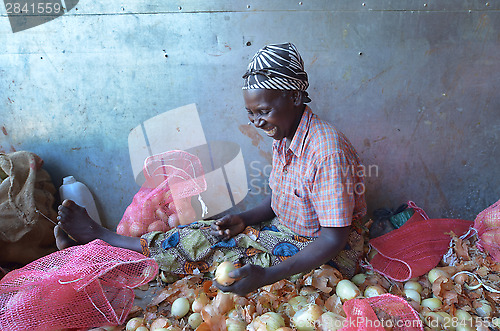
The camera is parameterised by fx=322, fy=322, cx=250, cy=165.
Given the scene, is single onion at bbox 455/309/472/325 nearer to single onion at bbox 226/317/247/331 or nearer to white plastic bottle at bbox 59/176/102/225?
single onion at bbox 226/317/247/331

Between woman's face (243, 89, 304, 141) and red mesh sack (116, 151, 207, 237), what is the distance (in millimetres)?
1035

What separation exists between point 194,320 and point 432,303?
1.29 m

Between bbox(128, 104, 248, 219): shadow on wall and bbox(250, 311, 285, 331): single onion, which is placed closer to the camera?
bbox(250, 311, 285, 331): single onion

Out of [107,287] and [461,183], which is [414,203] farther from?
[107,287]

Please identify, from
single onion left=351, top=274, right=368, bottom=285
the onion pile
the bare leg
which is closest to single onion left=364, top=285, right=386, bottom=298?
the onion pile

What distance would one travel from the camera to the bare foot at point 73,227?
7.04 feet

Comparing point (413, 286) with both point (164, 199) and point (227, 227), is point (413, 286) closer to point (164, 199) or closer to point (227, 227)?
point (227, 227)

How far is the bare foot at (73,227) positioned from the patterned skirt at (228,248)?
0.43 meters

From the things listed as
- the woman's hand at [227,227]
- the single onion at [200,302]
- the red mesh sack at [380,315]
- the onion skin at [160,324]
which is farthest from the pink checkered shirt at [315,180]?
the onion skin at [160,324]

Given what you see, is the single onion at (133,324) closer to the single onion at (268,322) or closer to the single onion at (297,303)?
the single onion at (268,322)

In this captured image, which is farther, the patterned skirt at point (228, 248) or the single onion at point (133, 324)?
the patterned skirt at point (228, 248)

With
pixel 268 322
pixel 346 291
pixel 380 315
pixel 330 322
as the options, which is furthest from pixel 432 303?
pixel 268 322

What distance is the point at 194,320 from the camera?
1719 millimetres

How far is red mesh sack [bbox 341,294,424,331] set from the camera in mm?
1271
